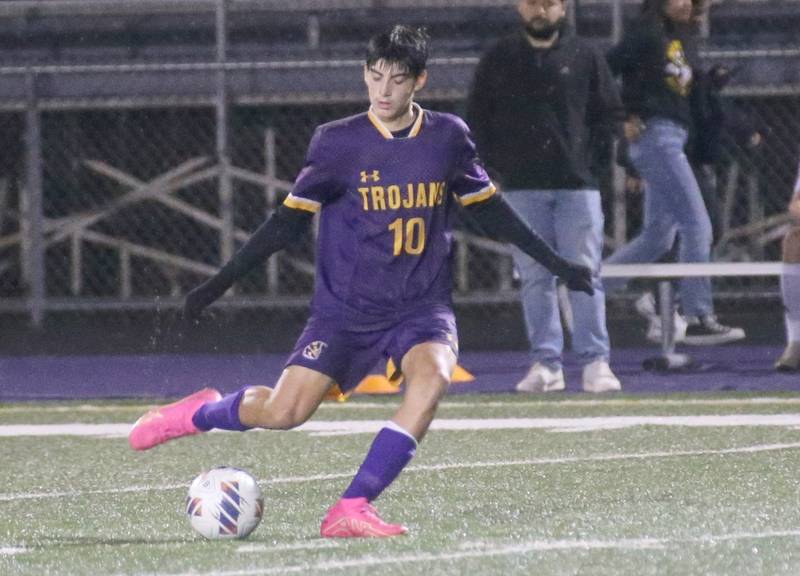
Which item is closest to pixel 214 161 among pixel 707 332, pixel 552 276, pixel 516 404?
pixel 707 332

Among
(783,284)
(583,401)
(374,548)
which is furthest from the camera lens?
(783,284)

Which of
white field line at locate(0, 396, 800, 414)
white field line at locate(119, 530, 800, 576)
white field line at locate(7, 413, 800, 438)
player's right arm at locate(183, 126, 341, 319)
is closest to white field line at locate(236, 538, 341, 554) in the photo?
white field line at locate(119, 530, 800, 576)

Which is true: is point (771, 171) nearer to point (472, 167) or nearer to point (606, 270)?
point (606, 270)

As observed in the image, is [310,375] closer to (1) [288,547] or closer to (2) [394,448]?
(2) [394,448]

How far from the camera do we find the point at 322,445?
8117 mm

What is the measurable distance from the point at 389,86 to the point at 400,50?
0.39ft

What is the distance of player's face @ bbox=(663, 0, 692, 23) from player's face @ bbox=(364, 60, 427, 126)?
16.5 ft

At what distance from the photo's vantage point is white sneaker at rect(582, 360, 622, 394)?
989 centimetres

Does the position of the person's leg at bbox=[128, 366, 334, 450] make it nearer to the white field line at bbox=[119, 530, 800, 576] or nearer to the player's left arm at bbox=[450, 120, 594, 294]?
the player's left arm at bbox=[450, 120, 594, 294]

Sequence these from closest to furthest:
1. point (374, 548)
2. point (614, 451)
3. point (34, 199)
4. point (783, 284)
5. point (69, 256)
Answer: point (374, 548)
point (614, 451)
point (783, 284)
point (34, 199)
point (69, 256)

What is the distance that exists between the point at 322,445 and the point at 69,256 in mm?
6990

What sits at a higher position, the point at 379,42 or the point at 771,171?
the point at 379,42

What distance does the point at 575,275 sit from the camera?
20.8 ft

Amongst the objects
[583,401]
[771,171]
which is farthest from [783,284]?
[771,171]
